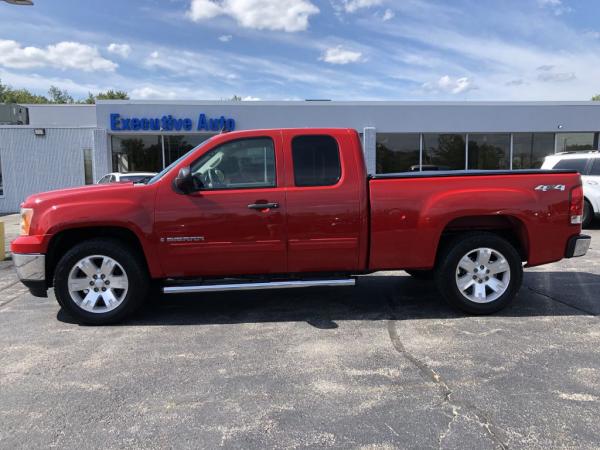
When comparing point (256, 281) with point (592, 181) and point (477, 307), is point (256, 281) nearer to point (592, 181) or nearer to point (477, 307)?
point (477, 307)

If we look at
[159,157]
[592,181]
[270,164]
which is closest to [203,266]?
[270,164]

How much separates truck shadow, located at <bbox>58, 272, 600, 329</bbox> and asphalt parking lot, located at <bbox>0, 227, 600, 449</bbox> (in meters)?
0.03

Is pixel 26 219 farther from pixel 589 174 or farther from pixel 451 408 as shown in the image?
pixel 589 174

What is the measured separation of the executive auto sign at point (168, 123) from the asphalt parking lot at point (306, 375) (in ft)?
42.0

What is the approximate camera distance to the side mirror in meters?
4.64

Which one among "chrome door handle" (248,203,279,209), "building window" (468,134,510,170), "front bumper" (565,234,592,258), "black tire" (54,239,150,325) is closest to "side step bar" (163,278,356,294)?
"black tire" (54,239,150,325)

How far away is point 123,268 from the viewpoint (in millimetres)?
4809

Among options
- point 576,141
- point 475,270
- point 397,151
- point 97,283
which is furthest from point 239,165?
point 576,141

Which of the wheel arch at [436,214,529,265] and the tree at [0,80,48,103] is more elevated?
the tree at [0,80,48,103]

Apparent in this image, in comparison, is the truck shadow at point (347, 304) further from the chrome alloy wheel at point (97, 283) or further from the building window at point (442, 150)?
the building window at point (442, 150)

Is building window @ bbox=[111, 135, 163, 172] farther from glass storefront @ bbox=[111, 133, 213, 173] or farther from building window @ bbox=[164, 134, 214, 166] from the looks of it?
building window @ bbox=[164, 134, 214, 166]

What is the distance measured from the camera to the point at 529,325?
15.7ft

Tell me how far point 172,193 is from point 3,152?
17.8m

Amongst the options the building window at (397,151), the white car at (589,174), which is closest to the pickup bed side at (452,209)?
the white car at (589,174)
